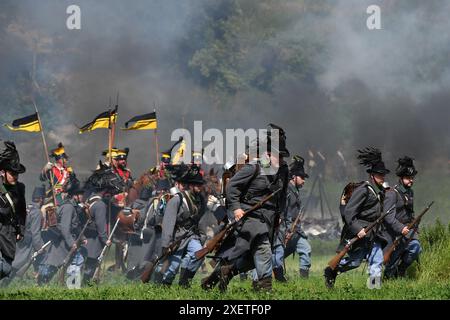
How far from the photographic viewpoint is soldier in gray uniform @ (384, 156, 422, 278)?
1526 centimetres

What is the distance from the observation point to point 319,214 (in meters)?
30.2

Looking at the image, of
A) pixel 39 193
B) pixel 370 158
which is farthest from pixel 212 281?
pixel 39 193

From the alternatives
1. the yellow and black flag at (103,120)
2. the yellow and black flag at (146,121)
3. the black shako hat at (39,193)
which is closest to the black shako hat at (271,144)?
the black shako hat at (39,193)

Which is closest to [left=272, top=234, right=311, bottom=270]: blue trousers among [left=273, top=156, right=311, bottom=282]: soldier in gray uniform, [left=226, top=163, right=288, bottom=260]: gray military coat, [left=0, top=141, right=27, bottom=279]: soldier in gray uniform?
[left=273, top=156, right=311, bottom=282]: soldier in gray uniform

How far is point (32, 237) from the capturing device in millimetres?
18859

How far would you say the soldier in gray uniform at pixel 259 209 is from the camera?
12.7m

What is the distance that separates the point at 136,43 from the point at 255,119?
5.52 metres

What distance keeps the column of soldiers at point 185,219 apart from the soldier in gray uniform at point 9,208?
1 cm

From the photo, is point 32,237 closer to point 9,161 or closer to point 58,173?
point 58,173

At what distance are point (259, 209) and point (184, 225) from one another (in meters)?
2.42

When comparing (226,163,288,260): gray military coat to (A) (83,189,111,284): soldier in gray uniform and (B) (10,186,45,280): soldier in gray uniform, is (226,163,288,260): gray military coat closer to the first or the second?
(A) (83,189,111,284): soldier in gray uniform

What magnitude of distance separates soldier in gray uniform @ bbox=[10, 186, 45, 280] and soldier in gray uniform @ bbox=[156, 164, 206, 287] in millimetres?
4334

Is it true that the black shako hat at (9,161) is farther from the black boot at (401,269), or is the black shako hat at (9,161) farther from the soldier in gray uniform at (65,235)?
the black boot at (401,269)
